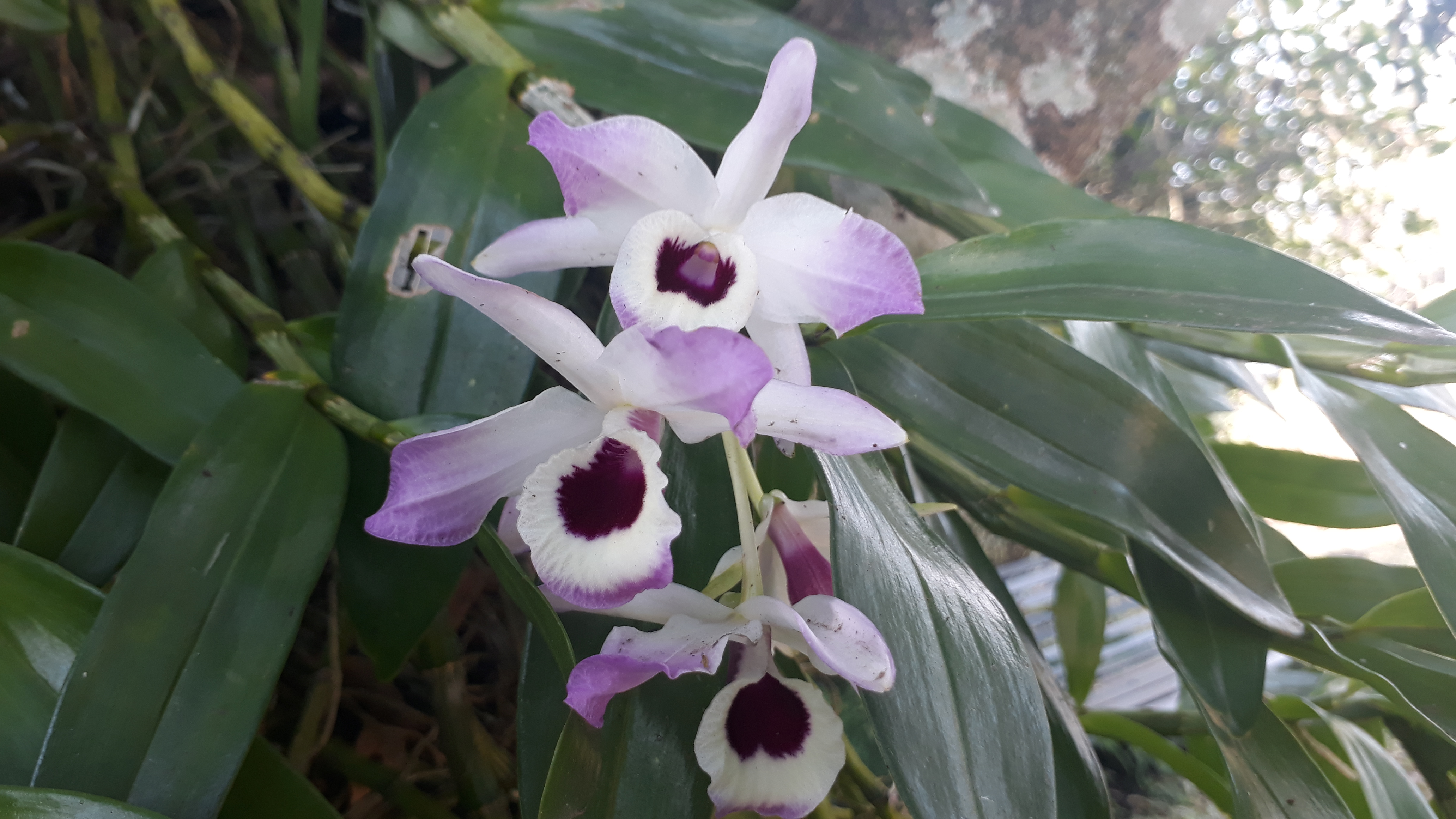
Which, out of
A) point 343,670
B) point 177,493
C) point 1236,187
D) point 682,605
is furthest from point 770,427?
point 1236,187

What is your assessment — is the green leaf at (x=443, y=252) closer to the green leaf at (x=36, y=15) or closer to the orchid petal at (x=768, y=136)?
the orchid petal at (x=768, y=136)

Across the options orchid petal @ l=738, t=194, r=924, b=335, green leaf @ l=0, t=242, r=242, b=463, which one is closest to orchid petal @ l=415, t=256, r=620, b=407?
orchid petal @ l=738, t=194, r=924, b=335

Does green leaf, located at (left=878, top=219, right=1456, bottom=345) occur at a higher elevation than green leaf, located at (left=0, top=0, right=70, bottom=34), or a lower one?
lower

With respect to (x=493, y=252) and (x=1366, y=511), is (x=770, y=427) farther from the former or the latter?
(x=1366, y=511)

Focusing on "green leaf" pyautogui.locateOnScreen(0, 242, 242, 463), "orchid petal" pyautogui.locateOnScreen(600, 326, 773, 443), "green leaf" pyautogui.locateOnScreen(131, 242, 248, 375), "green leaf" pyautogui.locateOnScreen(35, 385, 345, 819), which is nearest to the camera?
"orchid petal" pyautogui.locateOnScreen(600, 326, 773, 443)

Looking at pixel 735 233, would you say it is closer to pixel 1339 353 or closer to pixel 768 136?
pixel 768 136

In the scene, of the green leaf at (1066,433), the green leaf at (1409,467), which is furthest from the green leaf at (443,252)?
the green leaf at (1409,467)

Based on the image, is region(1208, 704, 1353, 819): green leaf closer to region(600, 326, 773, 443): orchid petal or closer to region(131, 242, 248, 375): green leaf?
region(600, 326, 773, 443): orchid petal

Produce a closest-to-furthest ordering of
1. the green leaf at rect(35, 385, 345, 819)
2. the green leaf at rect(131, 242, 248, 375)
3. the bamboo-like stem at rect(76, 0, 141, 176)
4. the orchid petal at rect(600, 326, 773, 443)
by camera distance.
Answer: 1. the orchid petal at rect(600, 326, 773, 443)
2. the green leaf at rect(35, 385, 345, 819)
3. the green leaf at rect(131, 242, 248, 375)
4. the bamboo-like stem at rect(76, 0, 141, 176)
